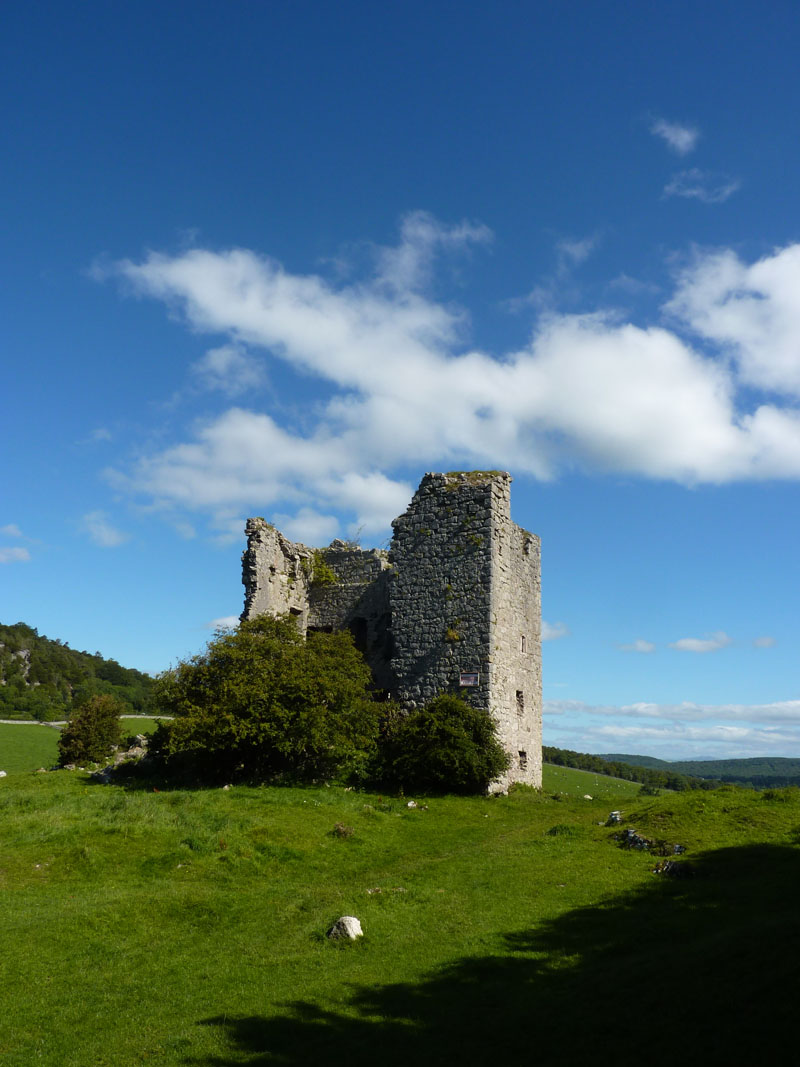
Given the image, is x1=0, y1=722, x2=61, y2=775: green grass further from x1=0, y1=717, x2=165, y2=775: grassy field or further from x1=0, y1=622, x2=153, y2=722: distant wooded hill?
x1=0, y1=622, x2=153, y2=722: distant wooded hill

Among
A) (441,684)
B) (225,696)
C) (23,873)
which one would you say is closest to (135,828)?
(23,873)

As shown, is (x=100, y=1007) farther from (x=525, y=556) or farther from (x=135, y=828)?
(x=525, y=556)

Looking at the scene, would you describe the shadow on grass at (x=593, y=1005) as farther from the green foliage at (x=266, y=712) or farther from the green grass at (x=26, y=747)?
the green grass at (x=26, y=747)

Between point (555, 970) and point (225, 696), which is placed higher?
point (225, 696)

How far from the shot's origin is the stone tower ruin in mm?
21688

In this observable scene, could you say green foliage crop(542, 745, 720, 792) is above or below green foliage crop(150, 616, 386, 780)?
below

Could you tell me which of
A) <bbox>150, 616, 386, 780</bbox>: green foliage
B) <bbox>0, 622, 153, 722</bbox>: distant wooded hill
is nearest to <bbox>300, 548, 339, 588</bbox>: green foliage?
<bbox>150, 616, 386, 780</bbox>: green foliage

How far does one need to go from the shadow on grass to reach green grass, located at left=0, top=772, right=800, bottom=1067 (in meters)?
0.03

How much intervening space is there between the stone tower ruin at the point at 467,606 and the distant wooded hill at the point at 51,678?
5986 cm

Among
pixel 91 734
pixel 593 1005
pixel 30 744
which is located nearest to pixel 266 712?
pixel 91 734

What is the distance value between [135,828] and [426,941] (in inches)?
269

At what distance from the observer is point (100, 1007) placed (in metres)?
7.77

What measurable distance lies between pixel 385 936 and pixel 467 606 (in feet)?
43.0

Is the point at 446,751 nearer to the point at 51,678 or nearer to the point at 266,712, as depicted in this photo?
the point at 266,712
